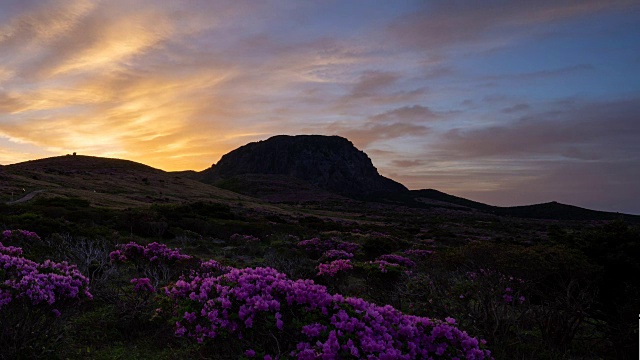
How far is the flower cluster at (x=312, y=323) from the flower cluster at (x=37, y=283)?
187 cm

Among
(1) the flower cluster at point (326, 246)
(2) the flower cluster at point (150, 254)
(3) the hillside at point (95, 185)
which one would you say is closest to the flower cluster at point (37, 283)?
(2) the flower cluster at point (150, 254)

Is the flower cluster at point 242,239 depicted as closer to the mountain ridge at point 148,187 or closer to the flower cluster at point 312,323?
the flower cluster at point 312,323

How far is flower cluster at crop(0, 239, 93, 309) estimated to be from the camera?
202 inches

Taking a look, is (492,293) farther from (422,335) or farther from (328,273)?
(422,335)

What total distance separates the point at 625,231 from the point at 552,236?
9.08 ft

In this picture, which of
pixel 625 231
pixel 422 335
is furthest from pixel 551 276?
pixel 422 335

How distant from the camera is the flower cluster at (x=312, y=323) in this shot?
378cm

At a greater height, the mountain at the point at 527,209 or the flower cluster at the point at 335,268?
the mountain at the point at 527,209

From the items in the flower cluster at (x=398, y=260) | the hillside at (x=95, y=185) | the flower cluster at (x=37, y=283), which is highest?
the hillside at (x=95, y=185)

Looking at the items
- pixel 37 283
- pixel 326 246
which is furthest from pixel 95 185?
pixel 37 283

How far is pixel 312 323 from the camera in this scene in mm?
4102

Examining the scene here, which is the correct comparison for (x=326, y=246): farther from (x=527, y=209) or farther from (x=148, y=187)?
(x=527, y=209)

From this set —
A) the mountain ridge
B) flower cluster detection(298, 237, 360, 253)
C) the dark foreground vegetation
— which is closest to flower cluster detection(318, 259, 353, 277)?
the dark foreground vegetation

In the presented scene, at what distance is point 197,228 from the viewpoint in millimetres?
28844
